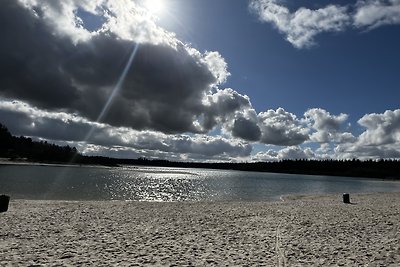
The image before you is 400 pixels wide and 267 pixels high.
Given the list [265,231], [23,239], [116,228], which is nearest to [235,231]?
[265,231]

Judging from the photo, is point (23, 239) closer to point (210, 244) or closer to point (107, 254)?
point (107, 254)

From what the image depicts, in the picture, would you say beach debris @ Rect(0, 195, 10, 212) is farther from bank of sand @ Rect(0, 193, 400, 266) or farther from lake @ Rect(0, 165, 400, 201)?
lake @ Rect(0, 165, 400, 201)

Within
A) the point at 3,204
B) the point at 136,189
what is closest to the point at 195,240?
the point at 3,204

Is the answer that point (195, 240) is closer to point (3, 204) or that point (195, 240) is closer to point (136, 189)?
point (3, 204)

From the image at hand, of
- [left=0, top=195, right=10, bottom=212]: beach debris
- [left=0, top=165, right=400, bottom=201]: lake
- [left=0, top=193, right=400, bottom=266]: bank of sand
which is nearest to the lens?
[left=0, top=193, right=400, bottom=266]: bank of sand

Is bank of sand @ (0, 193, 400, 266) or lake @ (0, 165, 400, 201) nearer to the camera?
bank of sand @ (0, 193, 400, 266)

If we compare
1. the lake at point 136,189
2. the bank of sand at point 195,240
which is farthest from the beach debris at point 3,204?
the lake at point 136,189

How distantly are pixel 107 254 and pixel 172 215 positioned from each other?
1317 cm

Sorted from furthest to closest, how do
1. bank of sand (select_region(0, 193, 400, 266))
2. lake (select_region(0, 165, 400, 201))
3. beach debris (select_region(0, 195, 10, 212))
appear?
lake (select_region(0, 165, 400, 201)) < beach debris (select_region(0, 195, 10, 212)) < bank of sand (select_region(0, 193, 400, 266))

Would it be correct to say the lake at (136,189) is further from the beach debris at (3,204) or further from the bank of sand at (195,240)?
the bank of sand at (195,240)

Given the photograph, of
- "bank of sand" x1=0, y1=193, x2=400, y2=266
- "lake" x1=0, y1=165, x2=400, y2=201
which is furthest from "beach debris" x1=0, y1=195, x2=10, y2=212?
"lake" x1=0, y1=165, x2=400, y2=201

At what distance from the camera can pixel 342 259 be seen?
45.1 ft

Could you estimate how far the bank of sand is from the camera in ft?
43.7

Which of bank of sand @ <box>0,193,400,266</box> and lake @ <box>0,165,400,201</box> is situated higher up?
bank of sand @ <box>0,193,400,266</box>
